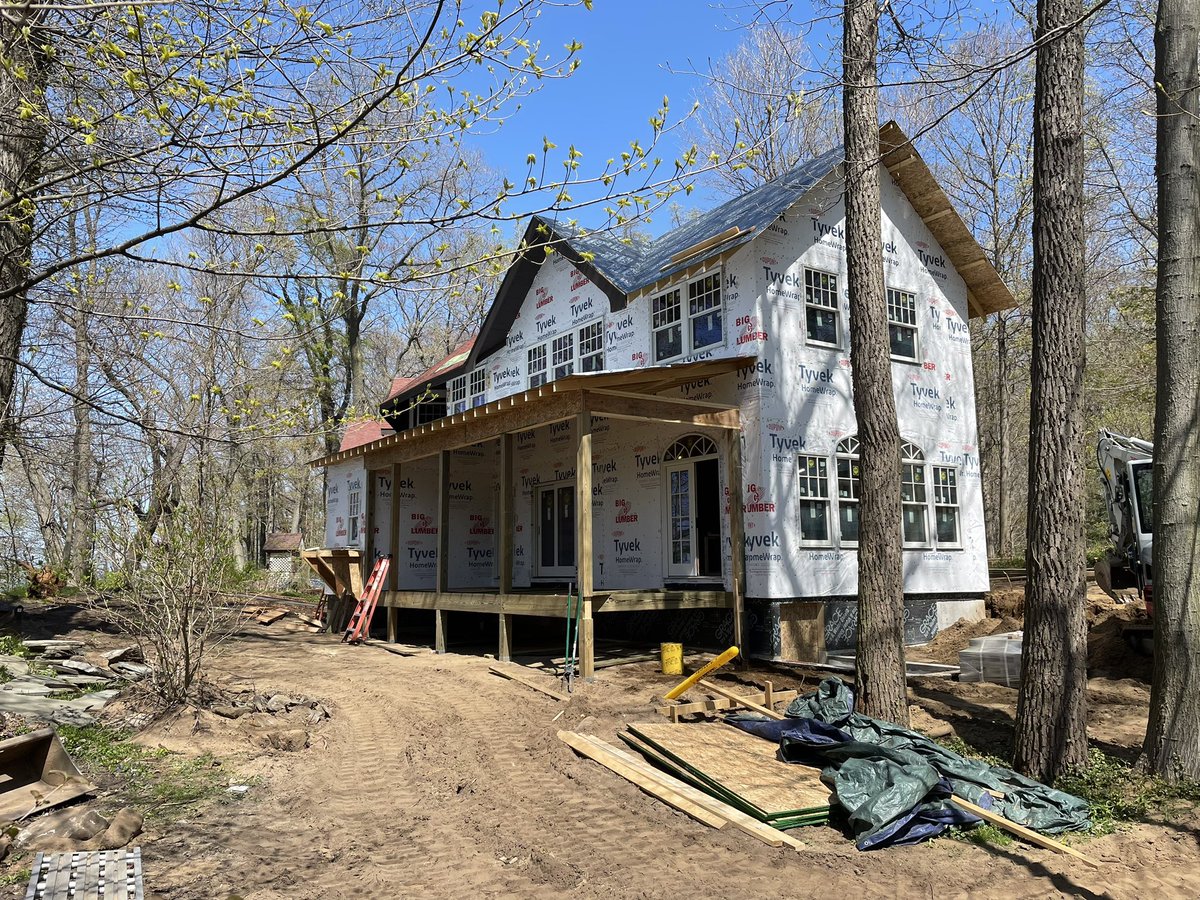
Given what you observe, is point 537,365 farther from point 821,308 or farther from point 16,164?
point 16,164

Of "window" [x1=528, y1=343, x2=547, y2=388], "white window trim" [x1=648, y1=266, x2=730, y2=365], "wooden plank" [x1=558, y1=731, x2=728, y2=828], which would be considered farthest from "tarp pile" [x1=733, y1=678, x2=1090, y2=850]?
"window" [x1=528, y1=343, x2=547, y2=388]

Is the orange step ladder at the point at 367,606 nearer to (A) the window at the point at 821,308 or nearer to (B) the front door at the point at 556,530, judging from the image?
(B) the front door at the point at 556,530

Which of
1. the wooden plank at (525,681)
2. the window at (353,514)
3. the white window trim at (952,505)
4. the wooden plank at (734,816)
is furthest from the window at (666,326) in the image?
the window at (353,514)

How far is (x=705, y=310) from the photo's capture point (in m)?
13.5

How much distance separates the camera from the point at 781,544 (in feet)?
40.0

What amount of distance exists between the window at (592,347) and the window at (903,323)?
5.30 meters

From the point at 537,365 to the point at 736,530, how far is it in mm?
7198

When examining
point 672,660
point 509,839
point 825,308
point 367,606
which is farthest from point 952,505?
point 509,839

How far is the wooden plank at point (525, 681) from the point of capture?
9380mm

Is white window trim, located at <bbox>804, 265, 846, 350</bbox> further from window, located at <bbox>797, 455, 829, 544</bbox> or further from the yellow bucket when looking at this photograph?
the yellow bucket

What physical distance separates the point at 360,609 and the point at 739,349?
8899mm

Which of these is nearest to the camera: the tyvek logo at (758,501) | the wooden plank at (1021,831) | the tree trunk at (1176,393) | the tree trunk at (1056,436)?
the wooden plank at (1021,831)

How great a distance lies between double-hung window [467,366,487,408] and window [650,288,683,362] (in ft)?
20.7

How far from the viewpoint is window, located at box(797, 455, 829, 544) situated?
41.4 ft
